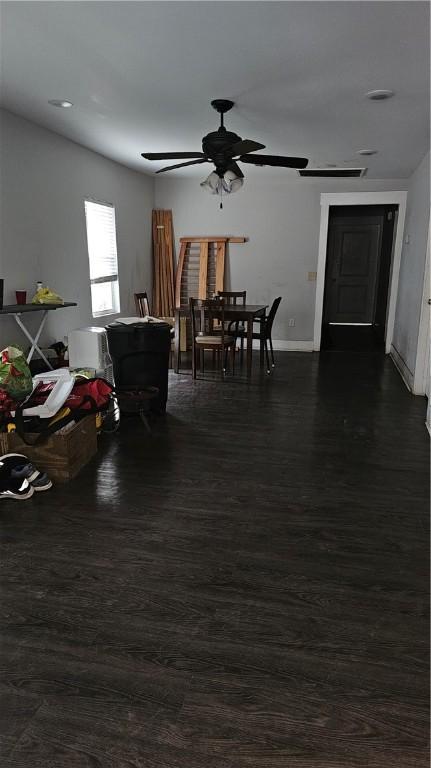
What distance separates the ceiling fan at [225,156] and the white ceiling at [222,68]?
23 centimetres

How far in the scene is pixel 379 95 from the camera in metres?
3.38

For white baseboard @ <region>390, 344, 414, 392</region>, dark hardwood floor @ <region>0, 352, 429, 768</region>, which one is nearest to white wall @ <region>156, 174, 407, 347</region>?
white baseboard @ <region>390, 344, 414, 392</region>

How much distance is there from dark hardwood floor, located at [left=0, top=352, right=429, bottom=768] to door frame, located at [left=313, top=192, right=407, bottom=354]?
12.8ft

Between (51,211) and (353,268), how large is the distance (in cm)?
532

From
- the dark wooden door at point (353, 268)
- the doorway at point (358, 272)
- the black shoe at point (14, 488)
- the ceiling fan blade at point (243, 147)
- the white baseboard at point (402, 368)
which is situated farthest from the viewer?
the dark wooden door at point (353, 268)

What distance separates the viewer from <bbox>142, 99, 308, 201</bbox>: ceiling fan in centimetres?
361

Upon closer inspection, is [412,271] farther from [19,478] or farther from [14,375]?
[19,478]

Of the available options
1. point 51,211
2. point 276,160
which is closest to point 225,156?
point 276,160

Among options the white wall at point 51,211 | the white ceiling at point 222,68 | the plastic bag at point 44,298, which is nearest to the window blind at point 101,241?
the white wall at point 51,211

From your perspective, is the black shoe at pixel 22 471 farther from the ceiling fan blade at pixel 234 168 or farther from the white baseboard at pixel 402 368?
the white baseboard at pixel 402 368

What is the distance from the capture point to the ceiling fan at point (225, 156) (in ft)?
11.8

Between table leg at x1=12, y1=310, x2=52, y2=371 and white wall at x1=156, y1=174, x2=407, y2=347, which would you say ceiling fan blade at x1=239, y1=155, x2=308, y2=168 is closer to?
table leg at x1=12, y1=310, x2=52, y2=371

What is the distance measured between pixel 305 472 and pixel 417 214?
380 centimetres

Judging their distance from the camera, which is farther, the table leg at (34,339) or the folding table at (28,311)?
the table leg at (34,339)
